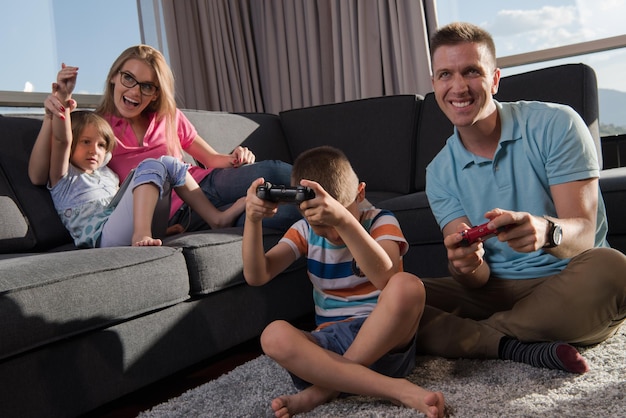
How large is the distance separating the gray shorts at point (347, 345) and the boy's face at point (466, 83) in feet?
1.70

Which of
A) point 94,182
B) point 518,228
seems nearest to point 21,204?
point 94,182

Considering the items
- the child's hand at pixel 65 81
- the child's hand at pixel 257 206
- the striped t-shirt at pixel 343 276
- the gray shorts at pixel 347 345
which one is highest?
the child's hand at pixel 65 81

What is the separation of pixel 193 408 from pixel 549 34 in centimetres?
298

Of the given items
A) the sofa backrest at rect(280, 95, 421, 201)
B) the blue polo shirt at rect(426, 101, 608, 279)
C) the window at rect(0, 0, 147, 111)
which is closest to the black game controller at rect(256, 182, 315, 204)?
the blue polo shirt at rect(426, 101, 608, 279)

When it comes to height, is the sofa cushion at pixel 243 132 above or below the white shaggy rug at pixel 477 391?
above

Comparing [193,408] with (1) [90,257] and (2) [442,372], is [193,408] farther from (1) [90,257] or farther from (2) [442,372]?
(2) [442,372]

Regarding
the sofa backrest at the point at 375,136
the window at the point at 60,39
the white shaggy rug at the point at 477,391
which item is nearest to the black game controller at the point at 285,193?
the white shaggy rug at the point at 477,391

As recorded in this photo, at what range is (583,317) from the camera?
4.74 ft

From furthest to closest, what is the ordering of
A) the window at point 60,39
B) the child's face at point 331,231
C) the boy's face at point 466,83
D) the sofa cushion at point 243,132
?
the window at point 60,39
the sofa cushion at point 243,132
the boy's face at point 466,83
the child's face at point 331,231

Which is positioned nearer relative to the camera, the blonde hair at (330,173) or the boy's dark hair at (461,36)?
the blonde hair at (330,173)

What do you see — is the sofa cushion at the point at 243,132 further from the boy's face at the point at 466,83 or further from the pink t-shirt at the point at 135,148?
the boy's face at the point at 466,83

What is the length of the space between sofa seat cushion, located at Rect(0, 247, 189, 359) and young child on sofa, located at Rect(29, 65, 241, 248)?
0.17m

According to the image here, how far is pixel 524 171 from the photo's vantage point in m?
1.54

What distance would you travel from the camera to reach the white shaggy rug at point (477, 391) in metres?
1.21
